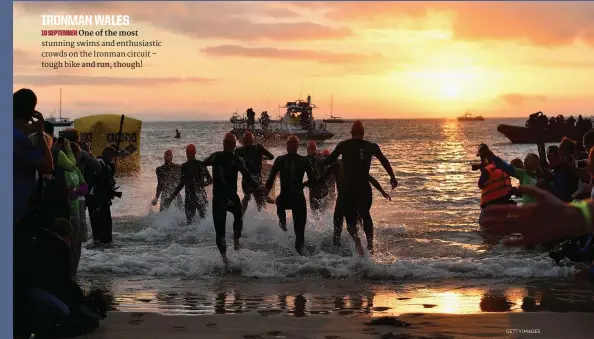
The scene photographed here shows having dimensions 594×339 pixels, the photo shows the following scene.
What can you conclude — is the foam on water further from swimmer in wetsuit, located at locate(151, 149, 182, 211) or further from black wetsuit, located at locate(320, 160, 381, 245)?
swimmer in wetsuit, located at locate(151, 149, 182, 211)

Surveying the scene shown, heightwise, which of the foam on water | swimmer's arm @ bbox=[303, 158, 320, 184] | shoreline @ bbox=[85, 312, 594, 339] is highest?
swimmer's arm @ bbox=[303, 158, 320, 184]

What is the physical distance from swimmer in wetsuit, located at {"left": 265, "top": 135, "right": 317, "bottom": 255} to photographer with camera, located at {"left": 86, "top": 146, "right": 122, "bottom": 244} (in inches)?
103

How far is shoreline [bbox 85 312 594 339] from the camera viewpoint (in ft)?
20.0

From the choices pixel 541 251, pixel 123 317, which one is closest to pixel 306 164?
pixel 541 251

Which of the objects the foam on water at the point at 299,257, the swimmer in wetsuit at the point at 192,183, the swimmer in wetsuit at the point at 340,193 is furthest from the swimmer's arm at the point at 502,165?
the swimmer in wetsuit at the point at 192,183

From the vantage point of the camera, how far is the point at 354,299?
27.0 ft

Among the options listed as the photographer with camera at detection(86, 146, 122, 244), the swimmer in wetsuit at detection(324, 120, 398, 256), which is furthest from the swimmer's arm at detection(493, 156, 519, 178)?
the photographer with camera at detection(86, 146, 122, 244)

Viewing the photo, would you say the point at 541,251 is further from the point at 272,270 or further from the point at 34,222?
the point at 34,222

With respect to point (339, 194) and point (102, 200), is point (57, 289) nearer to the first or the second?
point (339, 194)

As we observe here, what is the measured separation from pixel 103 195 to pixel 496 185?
6.95 metres

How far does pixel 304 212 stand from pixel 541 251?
152 inches

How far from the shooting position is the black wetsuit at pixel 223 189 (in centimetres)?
1070

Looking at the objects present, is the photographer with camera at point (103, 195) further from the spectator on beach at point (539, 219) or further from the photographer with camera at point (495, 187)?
the spectator on beach at point (539, 219)

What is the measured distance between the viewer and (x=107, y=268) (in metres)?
10.4
